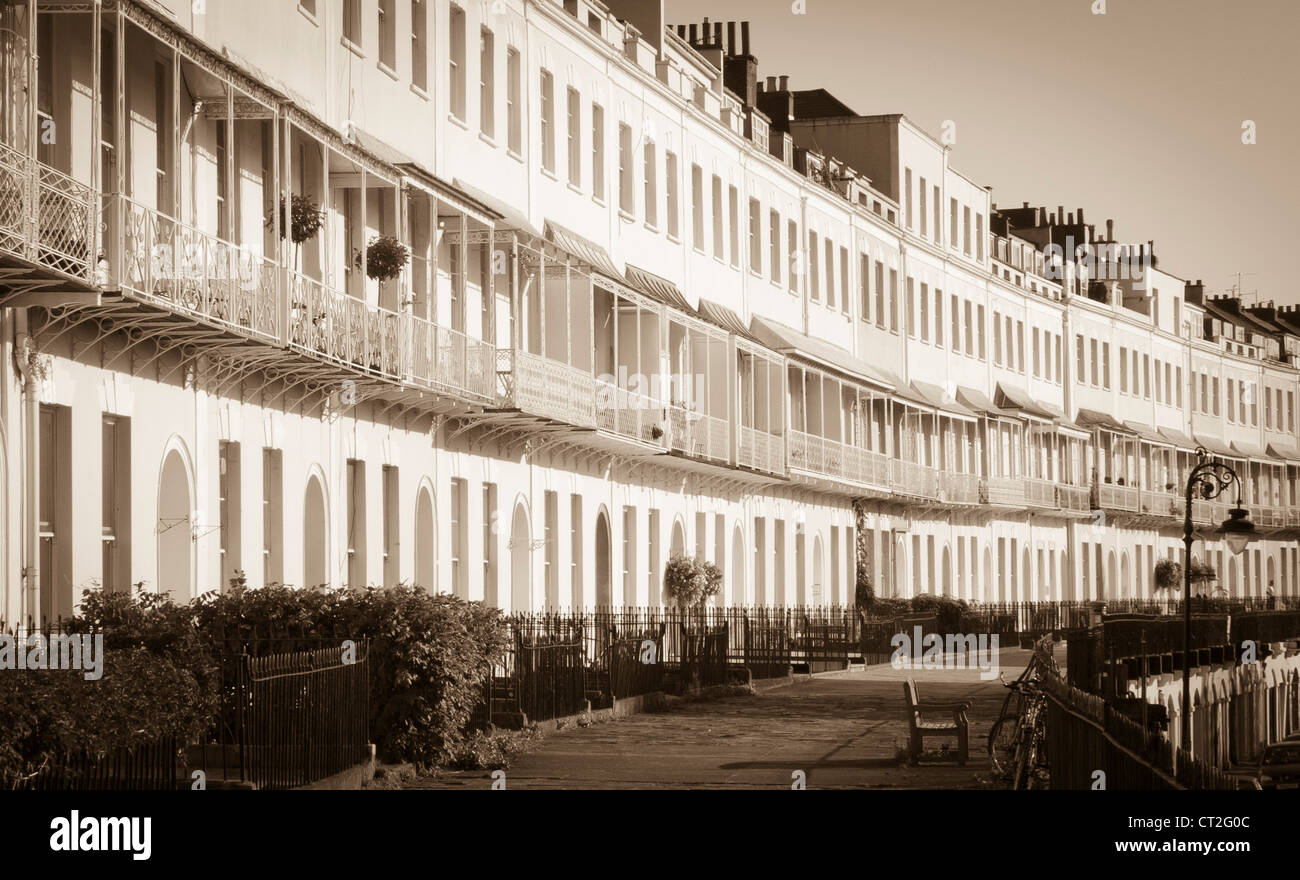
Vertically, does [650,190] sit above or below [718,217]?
below

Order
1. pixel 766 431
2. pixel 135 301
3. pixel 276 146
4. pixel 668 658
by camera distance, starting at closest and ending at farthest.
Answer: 1. pixel 135 301
2. pixel 276 146
3. pixel 668 658
4. pixel 766 431

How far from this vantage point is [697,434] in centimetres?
4178

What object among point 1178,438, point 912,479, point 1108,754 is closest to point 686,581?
point 912,479

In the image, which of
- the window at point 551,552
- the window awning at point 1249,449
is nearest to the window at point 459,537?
the window at point 551,552

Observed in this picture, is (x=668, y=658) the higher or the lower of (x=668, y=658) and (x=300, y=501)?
the lower

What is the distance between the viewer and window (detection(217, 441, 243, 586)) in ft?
78.4

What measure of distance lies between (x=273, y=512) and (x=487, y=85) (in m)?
10.4

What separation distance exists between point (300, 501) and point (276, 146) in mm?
4907

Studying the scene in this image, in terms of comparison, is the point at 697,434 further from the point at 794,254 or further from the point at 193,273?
Answer: the point at 193,273

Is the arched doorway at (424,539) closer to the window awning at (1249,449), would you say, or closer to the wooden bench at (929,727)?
the wooden bench at (929,727)

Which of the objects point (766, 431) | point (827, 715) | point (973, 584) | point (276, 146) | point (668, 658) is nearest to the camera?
point (276, 146)

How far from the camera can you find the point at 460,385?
2952 centimetres
